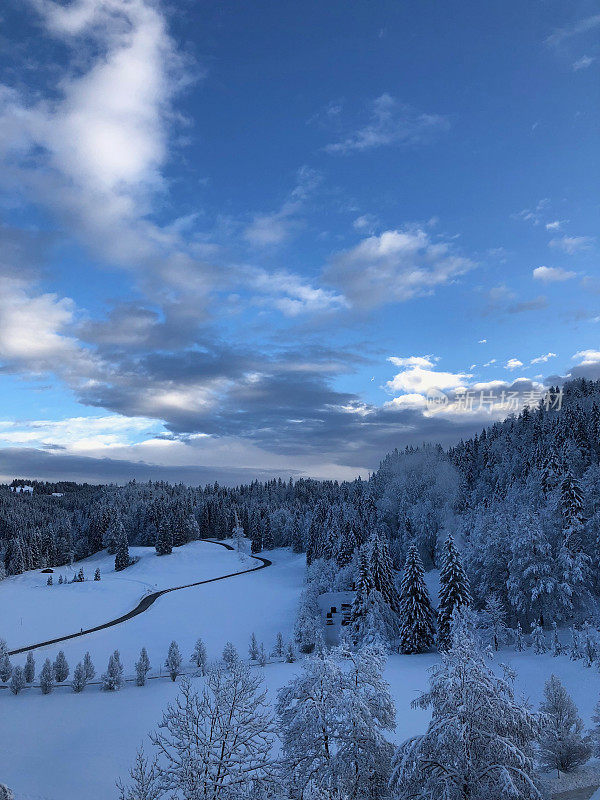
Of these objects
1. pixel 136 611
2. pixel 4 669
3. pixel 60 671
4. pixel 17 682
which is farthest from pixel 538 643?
pixel 136 611

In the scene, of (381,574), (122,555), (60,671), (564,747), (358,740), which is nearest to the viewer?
(358,740)

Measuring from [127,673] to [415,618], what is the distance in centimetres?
3167

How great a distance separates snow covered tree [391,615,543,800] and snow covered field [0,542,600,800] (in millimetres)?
15014

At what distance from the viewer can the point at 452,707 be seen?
13.6m

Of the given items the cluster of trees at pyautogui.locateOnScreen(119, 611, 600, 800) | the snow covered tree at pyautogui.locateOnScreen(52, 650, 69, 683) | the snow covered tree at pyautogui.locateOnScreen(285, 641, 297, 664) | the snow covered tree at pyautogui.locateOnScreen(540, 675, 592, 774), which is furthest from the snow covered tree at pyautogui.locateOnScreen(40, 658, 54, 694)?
the snow covered tree at pyautogui.locateOnScreen(540, 675, 592, 774)

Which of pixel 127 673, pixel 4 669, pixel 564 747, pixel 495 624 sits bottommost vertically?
pixel 127 673

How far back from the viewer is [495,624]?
1927 inches

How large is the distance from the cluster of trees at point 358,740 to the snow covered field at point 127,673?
12540 millimetres

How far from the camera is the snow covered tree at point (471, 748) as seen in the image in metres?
12.7

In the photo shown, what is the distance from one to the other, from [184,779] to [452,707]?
7.99 metres

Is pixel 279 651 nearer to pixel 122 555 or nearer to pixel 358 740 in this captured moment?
pixel 358 740

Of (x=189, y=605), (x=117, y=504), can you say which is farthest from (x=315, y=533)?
(x=117, y=504)

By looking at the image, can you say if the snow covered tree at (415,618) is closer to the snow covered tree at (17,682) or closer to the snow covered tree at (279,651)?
the snow covered tree at (279,651)

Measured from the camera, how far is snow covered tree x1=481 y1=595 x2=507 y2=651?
159 feet
